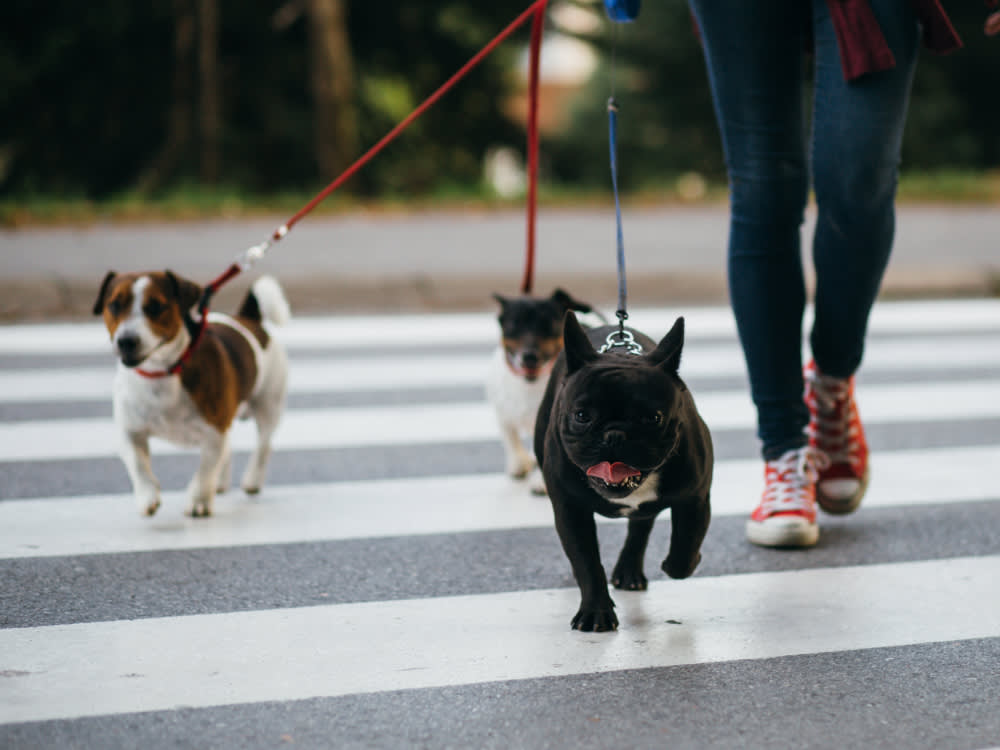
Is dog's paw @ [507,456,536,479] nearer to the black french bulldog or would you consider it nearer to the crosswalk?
the crosswalk

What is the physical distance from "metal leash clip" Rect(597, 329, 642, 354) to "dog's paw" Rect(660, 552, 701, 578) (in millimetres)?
457

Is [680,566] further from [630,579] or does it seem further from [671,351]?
[671,351]

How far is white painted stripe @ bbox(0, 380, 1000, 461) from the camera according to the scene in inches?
185

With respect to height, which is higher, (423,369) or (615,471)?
(615,471)

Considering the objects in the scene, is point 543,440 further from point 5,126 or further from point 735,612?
point 5,126

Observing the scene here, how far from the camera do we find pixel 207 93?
14.5 meters

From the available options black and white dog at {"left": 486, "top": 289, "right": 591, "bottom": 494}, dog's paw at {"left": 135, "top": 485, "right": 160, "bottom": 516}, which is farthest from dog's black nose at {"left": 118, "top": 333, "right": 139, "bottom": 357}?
black and white dog at {"left": 486, "top": 289, "right": 591, "bottom": 494}

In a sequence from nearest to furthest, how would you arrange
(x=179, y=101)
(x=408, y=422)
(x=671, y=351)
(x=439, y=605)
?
(x=671, y=351), (x=439, y=605), (x=408, y=422), (x=179, y=101)

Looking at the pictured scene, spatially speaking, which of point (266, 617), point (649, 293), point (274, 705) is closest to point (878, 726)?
point (274, 705)

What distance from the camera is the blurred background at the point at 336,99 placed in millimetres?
14297

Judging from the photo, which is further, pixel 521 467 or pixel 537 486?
pixel 521 467

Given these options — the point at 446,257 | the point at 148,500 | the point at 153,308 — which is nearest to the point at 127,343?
the point at 153,308

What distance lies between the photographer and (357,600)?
2.99 metres

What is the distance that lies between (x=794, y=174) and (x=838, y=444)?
30.9 inches
